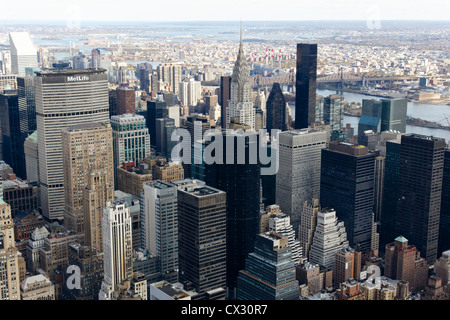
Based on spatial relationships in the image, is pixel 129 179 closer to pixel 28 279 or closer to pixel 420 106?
pixel 28 279

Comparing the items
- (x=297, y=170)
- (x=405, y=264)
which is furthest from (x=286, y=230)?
(x=297, y=170)

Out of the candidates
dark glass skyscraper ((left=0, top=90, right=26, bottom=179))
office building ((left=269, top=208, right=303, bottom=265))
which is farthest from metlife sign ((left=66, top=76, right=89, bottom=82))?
office building ((left=269, top=208, right=303, bottom=265))

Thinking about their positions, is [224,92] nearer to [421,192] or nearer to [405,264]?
[421,192]

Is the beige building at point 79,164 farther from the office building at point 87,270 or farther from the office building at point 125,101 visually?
the office building at point 125,101

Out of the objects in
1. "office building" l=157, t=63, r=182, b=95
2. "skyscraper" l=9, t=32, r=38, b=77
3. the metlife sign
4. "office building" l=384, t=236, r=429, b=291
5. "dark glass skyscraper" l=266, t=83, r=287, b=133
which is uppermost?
"skyscraper" l=9, t=32, r=38, b=77

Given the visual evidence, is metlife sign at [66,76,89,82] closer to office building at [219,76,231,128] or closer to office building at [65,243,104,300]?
office building at [65,243,104,300]

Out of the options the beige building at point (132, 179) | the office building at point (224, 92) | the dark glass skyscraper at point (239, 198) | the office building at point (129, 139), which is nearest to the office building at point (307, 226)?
the dark glass skyscraper at point (239, 198)
